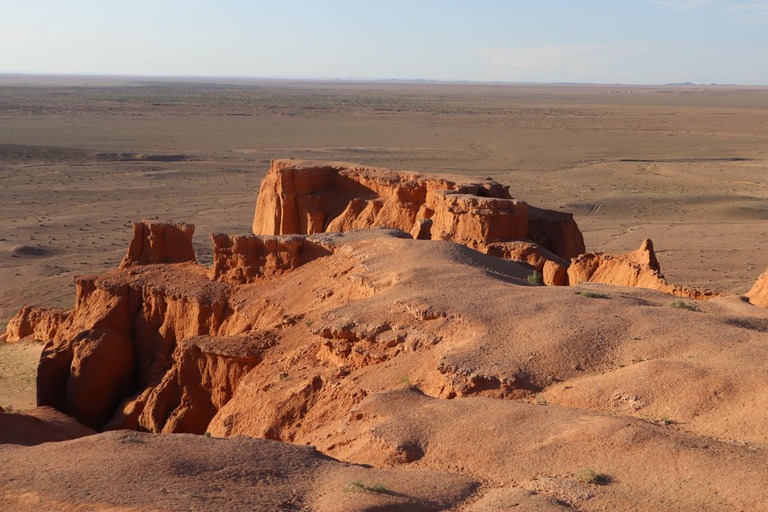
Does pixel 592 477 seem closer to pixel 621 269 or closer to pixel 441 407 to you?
pixel 441 407

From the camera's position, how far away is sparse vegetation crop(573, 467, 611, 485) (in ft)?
30.9

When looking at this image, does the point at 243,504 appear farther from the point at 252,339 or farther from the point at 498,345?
the point at 252,339

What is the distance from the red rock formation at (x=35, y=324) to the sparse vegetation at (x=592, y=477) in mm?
18268

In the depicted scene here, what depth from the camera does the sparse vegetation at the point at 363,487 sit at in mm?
9141

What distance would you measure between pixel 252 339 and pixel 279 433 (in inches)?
129

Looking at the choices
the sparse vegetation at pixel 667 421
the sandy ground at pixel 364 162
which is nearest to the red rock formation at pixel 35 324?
the sandy ground at pixel 364 162

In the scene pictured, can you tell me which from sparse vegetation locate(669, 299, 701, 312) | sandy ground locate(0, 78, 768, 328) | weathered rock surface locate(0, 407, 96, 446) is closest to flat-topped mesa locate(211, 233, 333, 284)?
weathered rock surface locate(0, 407, 96, 446)

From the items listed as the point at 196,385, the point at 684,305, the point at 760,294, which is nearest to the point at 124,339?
the point at 196,385

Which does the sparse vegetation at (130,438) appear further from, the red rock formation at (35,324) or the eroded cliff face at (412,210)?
the red rock formation at (35,324)

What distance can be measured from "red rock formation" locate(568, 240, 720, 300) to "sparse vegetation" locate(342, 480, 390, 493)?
1276 cm

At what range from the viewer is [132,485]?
358 inches

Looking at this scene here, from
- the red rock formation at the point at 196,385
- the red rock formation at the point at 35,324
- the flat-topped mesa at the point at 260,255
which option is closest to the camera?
the red rock formation at the point at 196,385

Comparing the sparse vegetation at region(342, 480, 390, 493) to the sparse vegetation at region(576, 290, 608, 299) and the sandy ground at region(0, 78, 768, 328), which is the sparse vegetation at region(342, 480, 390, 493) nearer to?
the sparse vegetation at region(576, 290, 608, 299)

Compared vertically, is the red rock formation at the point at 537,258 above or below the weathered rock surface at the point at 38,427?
above
